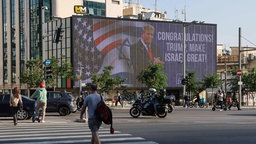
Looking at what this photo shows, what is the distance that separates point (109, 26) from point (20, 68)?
79.0 feet

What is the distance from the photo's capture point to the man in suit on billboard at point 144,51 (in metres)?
79.7

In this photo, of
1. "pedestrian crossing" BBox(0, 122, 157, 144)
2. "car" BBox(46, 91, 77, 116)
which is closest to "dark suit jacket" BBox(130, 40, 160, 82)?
"car" BBox(46, 91, 77, 116)

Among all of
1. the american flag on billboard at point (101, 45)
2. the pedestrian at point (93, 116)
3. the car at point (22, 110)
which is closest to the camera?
the pedestrian at point (93, 116)

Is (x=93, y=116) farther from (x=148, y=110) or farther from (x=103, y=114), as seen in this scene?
(x=148, y=110)

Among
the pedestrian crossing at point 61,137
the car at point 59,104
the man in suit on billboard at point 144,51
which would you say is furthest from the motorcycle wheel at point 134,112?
the man in suit on billboard at point 144,51

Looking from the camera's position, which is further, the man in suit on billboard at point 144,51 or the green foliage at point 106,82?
the man in suit on billboard at point 144,51

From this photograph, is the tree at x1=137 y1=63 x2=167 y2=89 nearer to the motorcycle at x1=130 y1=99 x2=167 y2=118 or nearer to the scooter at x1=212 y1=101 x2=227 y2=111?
the scooter at x1=212 y1=101 x2=227 y2=111

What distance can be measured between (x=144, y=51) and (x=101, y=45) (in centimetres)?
775

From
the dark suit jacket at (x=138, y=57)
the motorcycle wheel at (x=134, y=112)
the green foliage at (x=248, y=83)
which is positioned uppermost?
the dark suit jacket at (x=138, y=57)

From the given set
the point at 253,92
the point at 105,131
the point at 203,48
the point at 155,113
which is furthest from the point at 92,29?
the point at 105,131

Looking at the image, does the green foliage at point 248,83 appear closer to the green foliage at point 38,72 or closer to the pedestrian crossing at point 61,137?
the green foliage at point 38,72

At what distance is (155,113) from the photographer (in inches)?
1026

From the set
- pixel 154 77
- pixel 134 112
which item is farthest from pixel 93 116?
pixel 154 77

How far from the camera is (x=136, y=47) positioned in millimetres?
79875
